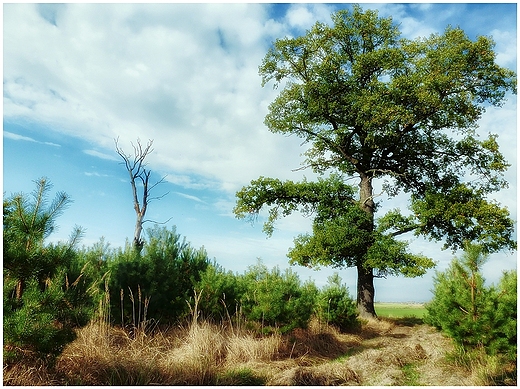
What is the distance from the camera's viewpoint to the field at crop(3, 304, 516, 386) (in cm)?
505

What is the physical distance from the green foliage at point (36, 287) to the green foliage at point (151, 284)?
1.98m

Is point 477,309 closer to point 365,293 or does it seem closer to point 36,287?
point 36,287

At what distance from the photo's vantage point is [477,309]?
18.6 ft

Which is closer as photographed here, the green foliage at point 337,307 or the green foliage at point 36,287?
the green foliage at point 36,287

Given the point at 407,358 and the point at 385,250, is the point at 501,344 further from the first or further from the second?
the point at 385,250

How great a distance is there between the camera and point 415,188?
14203mm

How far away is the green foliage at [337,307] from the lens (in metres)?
9.61

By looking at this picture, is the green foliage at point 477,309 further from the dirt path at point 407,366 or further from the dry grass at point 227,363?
the dirt path at point 407,366

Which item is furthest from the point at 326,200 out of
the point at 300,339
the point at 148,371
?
the point at 148,371

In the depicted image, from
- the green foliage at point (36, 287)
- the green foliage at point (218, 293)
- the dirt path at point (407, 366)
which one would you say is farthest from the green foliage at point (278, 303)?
the green foliage at point (36, 287)

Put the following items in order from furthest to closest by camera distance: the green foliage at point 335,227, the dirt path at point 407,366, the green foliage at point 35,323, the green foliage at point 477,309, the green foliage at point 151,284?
the green foliage at point 335,227 → the green foliage at point 151,284 → the dirt path at point 407,366 → the green foliage at point 477,309 → the green foliage at point 35,323

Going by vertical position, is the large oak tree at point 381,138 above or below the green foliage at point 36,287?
above

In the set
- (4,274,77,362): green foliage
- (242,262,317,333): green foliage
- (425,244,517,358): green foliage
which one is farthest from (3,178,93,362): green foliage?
(425,244,517,358): green foliage

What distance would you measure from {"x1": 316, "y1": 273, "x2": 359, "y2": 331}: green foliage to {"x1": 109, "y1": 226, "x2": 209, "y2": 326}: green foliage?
2939 millimetres
